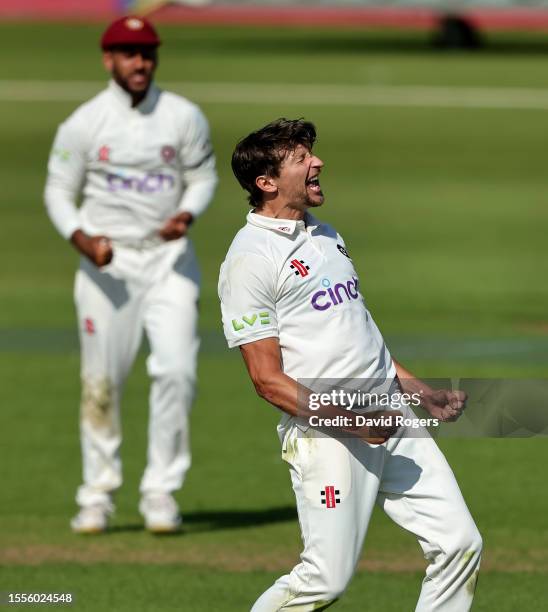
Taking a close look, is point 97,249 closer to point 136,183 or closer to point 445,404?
point 136,183

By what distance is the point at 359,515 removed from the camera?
246 inches

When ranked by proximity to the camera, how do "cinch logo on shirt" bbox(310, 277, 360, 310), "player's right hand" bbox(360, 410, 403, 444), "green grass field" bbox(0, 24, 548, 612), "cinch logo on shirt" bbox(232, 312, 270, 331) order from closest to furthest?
"player's right hand" bbox(360, 410, 403, 444) → "cinch logo on shirt" bbox(232, 312, 270, 331) → "cinch logo on shirt" bbox(310, 277, 360, 310) → "green grass field" bbox(0, 24, 548, 612)

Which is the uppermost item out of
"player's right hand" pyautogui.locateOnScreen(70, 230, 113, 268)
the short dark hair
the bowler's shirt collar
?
the short dark hair

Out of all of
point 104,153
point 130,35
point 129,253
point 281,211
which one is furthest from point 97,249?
point 281,211

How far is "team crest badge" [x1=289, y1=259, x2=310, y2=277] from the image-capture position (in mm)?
6219

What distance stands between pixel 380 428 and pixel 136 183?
3.96 meters

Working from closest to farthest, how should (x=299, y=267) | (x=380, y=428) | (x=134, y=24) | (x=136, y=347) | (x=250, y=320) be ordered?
1. (x=380, y=428)
2. (x=250, y=320)
3. (x=299, y=267)
4. (x=134, y=24)
5. (x=136, y=347)

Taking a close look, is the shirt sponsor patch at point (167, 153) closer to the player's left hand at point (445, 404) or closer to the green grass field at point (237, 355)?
the green grass field at point (237, 355)

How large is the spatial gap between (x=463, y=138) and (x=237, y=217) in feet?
29.4

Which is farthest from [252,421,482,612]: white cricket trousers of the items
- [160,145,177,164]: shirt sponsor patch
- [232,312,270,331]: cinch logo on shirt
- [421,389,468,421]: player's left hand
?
[160,145,177,164]: shirt sponsor patch

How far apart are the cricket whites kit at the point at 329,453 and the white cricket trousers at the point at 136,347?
10.0 feet

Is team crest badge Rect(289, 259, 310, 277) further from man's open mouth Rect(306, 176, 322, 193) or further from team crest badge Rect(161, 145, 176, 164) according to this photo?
team crest badge Rect(161, 145, 176, 164)

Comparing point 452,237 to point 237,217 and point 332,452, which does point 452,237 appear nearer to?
point 237,217

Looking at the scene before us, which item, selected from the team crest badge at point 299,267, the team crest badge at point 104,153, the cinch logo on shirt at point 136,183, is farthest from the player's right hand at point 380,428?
the team crest badge at point 104,153
